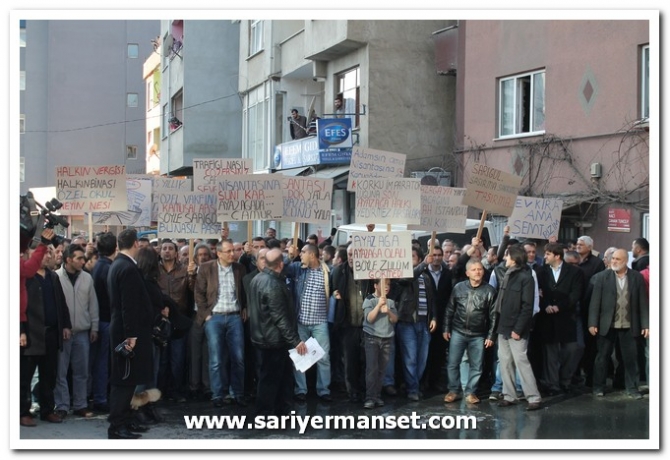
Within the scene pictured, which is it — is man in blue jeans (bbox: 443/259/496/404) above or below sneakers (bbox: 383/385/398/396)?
above

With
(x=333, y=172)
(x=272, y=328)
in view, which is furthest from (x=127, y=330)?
(x=333, y=172)

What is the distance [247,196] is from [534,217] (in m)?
4.02

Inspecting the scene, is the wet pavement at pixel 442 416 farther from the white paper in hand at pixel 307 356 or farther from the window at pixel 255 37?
the window at pixel 255 37

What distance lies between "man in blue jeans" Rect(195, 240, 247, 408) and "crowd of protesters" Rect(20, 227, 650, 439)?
16mm

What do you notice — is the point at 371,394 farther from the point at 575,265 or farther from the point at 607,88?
the point at 607,88

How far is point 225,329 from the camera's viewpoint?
36.4 feet

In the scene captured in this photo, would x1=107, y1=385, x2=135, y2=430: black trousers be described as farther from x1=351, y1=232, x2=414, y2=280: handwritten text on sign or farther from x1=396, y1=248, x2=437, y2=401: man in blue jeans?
x1=396, y1=248, x2=437, y2=401: man in blue jeans

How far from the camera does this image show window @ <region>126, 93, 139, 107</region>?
188ft

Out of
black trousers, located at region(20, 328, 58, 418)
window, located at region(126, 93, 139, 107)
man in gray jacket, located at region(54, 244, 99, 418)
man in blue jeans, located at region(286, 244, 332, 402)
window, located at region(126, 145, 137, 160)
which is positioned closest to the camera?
black trousers, located at region(20, 328, 58, 418)

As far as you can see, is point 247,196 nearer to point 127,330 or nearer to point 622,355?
point 127,330

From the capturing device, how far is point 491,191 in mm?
12422

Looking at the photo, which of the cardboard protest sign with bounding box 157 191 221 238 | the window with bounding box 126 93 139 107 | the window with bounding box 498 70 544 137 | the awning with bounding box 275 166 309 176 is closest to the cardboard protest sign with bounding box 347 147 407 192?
the cardboard protest sign with bounding box 157 191 221 238
